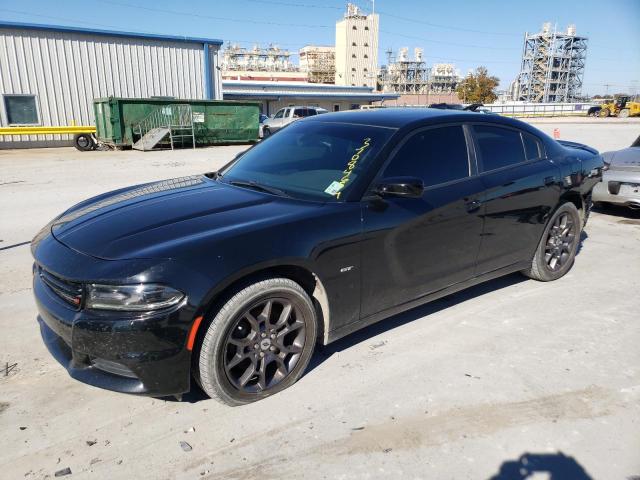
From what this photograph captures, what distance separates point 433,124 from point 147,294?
2450 millimetres

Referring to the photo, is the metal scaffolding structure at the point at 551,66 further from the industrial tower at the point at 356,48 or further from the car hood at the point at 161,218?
the car hood at the point at 161,218

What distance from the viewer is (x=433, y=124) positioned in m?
3.72

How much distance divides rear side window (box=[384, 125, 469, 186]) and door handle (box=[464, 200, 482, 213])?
0.22 metres

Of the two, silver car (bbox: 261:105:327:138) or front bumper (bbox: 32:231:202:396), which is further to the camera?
silver car (bbox: 261:105:327:138)

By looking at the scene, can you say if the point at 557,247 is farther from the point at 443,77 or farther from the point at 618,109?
the point at 443,77

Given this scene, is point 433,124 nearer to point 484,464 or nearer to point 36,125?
point 484,464

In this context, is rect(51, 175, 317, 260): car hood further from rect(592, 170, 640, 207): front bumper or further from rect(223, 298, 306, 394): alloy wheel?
rect(592, 170, 640, 207): front bumper

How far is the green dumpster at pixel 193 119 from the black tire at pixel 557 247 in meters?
18.5

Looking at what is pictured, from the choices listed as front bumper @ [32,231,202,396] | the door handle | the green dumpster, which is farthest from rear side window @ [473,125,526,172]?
the green dumpster

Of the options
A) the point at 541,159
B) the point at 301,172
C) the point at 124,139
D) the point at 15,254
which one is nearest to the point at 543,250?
the point at 541,159

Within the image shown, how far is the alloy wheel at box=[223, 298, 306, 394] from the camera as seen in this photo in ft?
8.96

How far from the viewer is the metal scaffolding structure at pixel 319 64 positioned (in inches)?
4181

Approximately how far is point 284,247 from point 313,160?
1076 mm

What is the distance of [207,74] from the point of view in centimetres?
2519
